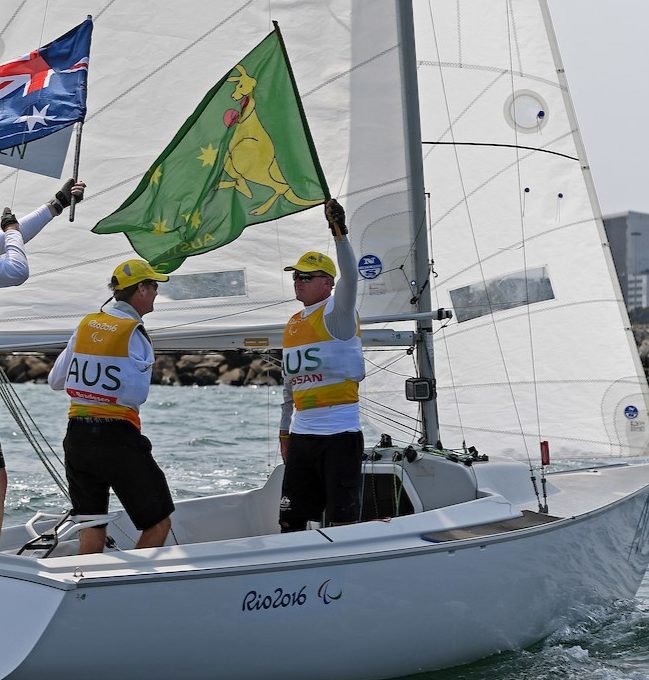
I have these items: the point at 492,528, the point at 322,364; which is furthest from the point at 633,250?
the point at 322,364

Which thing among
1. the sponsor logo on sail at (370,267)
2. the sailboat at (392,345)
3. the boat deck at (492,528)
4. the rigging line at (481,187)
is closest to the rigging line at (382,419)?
the sailboat at (392,345)

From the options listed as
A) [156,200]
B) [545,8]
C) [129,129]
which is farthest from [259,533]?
[545,8]

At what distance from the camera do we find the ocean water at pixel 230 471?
4383 millimetres

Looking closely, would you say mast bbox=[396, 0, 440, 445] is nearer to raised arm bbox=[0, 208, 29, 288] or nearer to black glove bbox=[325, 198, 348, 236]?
black glove bbox=[325, 198, 348, 236]

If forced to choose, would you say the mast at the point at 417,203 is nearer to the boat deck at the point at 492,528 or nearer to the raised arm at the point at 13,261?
the boat deck at the point at 492,528

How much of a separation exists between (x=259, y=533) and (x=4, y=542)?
1.21 metres

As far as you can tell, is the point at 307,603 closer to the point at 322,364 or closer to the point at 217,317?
the point at 322,364

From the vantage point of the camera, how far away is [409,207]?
5309 millimetres

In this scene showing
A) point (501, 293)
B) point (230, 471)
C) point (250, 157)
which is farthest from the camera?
point (230, 471)

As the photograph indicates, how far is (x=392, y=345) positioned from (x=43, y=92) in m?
1.93

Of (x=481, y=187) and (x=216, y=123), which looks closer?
(x=216, y=123)

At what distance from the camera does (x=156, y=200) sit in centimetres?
475

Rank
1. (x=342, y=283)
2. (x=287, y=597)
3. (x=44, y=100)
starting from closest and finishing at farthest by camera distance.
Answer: (x=287, y=597)
(x=342, y=283)
(x=44, y=100)

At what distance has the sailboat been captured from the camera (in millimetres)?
3443
